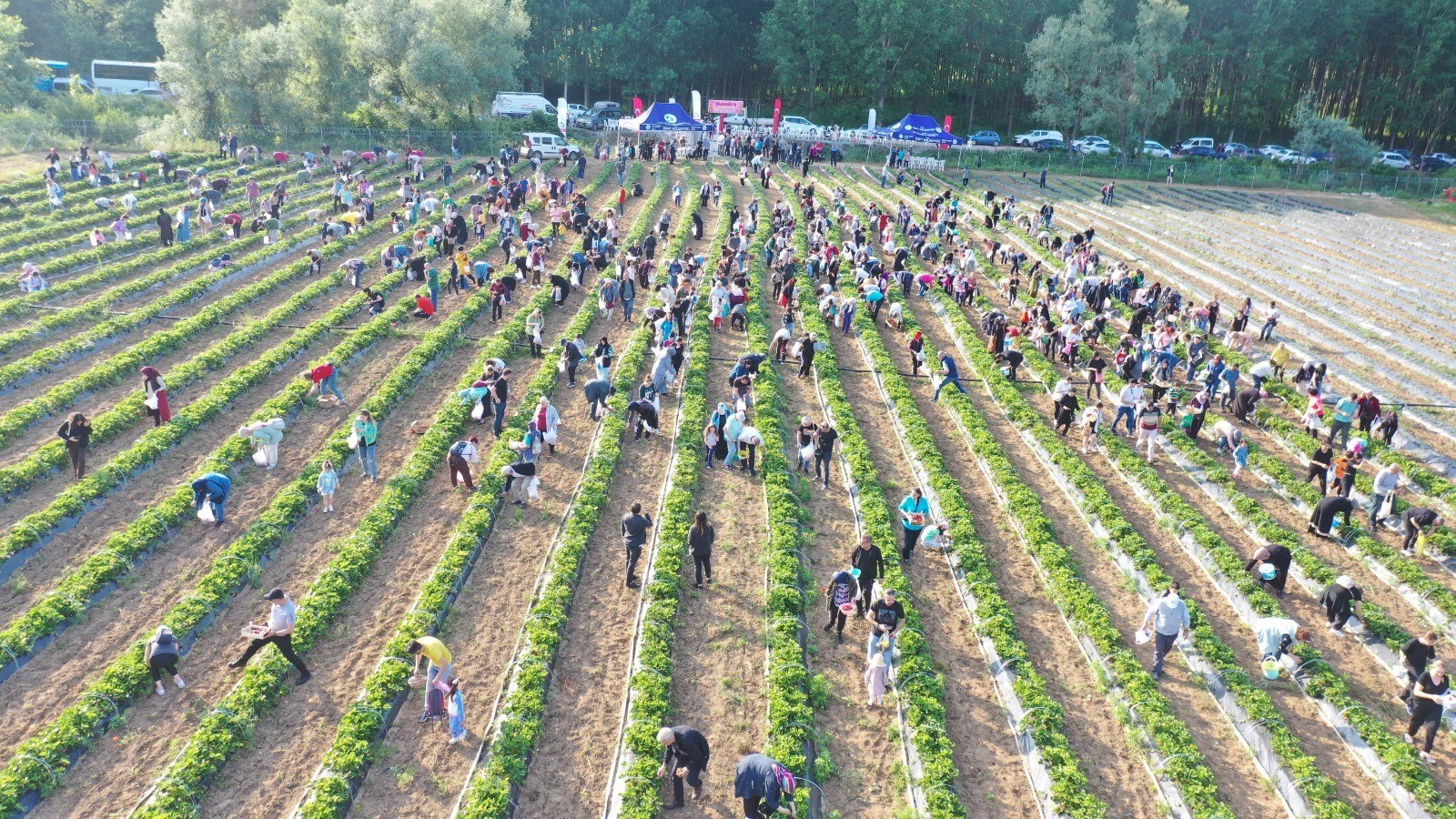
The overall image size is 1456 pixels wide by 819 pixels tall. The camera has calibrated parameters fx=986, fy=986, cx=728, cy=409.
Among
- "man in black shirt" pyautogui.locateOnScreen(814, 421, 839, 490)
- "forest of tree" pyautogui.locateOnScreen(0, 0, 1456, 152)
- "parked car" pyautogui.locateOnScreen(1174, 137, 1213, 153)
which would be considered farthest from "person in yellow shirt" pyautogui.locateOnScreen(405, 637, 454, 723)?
"parked car" pyautogui.locateOnScreen(1174, 137, 1213, 153)

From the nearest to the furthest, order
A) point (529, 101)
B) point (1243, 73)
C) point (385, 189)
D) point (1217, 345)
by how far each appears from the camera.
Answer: point (1217, 345) < point (385, 189) < point (529, 101) < point (1243, 73)

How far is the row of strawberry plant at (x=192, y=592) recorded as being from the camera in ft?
36.5

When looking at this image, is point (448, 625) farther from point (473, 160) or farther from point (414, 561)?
point (473, 160)

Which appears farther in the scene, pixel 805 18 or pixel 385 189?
pixel 805 18

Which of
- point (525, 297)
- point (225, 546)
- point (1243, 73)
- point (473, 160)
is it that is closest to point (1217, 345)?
point (525, 297)

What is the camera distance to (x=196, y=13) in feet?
182

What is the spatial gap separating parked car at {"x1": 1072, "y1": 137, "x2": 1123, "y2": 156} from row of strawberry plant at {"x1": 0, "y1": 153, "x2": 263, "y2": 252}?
165 ft

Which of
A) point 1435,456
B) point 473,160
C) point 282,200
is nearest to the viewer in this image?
point 1435,456

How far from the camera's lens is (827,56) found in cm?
7488

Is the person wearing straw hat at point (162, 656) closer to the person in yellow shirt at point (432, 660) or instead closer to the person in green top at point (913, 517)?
the person in yellow shirt at point (432, 660)

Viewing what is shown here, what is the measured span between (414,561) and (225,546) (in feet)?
10.2

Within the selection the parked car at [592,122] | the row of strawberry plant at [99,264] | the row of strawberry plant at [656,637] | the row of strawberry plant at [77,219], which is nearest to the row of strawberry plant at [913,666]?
the row of strawberry plant at [656,637]

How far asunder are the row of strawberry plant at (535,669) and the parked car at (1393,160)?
2491 inches

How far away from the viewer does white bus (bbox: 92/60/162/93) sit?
7062 centimetres
